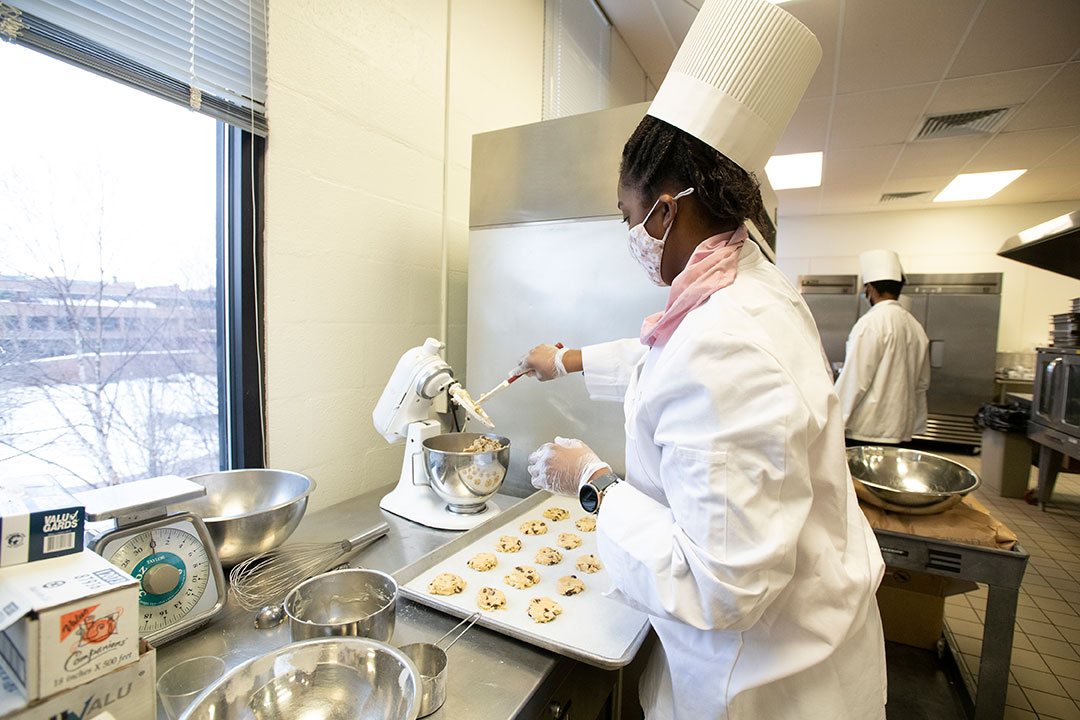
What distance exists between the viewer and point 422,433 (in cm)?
146

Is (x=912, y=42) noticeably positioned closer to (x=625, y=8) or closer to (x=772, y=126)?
(x=625, y=8)

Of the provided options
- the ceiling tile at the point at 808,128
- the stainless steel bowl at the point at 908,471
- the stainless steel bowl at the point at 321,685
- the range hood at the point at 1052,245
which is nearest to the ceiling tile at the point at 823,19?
the ceiling tile at the point at 808,128

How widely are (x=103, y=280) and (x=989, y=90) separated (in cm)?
486

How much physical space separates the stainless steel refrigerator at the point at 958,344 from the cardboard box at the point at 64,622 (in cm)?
675

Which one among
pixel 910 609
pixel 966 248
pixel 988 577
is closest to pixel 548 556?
pixel 988 577

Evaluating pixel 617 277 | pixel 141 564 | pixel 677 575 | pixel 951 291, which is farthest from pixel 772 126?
pixel 951 291

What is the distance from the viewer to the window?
1.00 metres

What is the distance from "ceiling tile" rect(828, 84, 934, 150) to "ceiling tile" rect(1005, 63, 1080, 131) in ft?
2.16

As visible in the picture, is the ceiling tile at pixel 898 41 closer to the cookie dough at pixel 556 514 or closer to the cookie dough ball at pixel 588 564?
the cookie dough at pixel 556 514

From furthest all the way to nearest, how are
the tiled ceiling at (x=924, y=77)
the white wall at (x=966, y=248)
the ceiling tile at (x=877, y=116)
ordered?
the white wall at (x=966, y=248), the ceiling tile at (x=877, y=116), the tiled ceiling at (x=924, y=77)

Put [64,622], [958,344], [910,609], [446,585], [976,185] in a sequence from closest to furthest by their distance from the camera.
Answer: [64,622]
[446,585]
[910,609]
[976,185]
[958,344]

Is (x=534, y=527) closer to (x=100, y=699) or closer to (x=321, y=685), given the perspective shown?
(x=321, y=685)

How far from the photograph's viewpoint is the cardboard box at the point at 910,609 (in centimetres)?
224

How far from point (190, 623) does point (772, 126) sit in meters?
1.30
